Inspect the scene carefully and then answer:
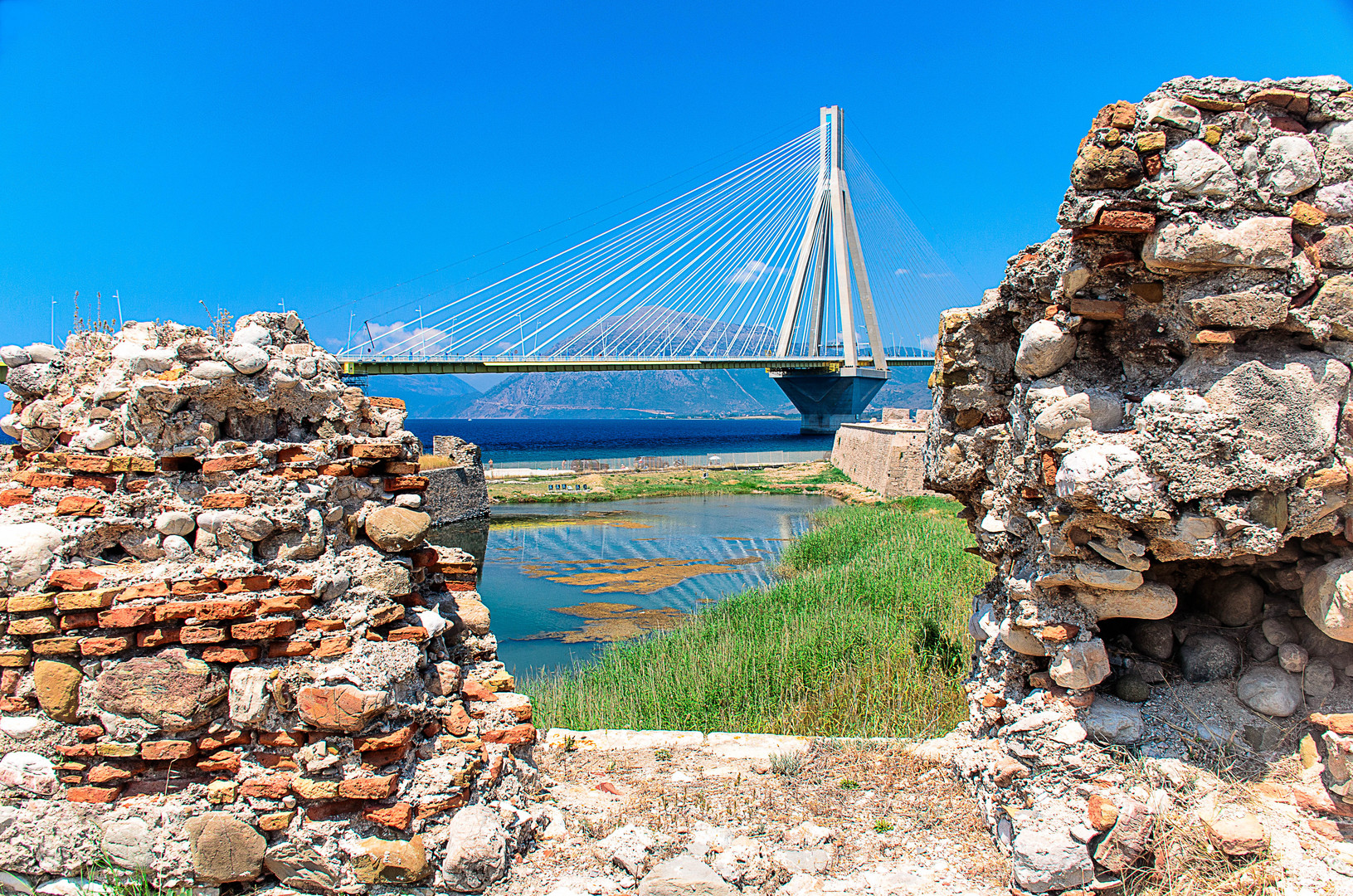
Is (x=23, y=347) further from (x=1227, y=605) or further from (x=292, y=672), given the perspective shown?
(x=1227, y=605)

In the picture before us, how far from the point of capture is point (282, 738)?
97.1 inches

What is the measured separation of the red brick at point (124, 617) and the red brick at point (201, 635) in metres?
0.12

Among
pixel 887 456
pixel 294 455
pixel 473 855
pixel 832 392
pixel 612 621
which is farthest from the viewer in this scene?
pixel 832 392

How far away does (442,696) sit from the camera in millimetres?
2908

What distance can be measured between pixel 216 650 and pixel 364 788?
2.18ft

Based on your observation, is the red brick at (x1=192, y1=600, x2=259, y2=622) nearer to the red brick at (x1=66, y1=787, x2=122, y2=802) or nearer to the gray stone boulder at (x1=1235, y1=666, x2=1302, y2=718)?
the red brick at (x1=66, y1=787, x2=122, y2=802)

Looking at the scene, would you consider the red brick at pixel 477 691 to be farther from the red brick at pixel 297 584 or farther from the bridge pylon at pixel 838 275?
the bridge pylon at pixel 838 275

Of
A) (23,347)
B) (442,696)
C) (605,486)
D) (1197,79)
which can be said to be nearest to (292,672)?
(442,696)

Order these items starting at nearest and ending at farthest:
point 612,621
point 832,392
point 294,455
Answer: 1. point 294,455
2. point 612,621
3. point 832,392

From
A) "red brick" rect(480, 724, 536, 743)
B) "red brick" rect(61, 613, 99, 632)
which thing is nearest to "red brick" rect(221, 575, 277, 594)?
"red brick" rect(61, 613, 99, 632)

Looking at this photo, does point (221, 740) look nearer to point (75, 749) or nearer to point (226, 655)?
point (226, 655)

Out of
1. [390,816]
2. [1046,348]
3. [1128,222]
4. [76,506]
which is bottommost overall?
[390,816]

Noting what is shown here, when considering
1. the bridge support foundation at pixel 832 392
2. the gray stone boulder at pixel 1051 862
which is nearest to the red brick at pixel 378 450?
the gray stone boulder at pixel 1051 862

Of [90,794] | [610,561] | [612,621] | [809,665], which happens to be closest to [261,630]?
[90,794]
